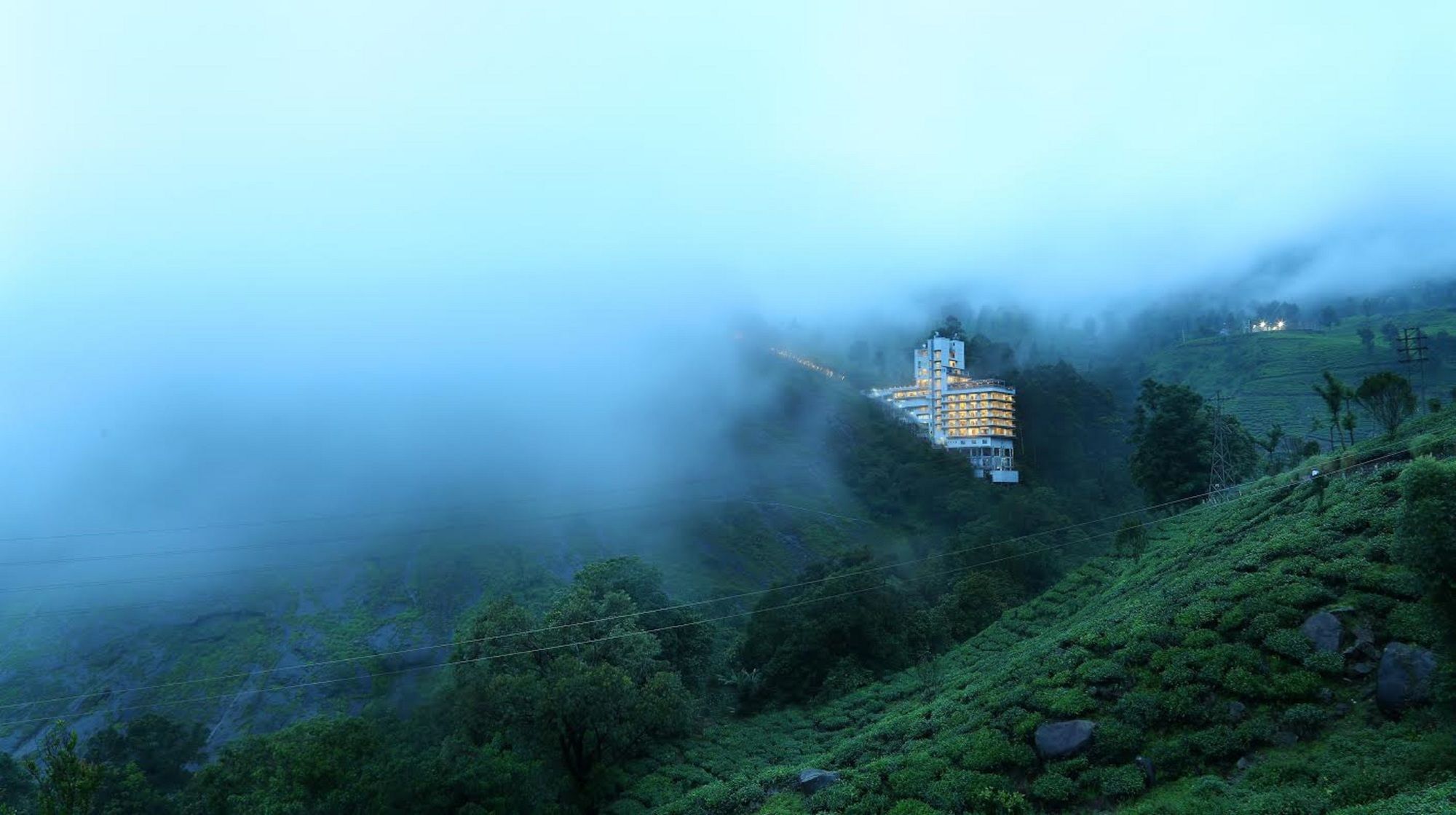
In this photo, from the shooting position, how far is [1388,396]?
59438mm

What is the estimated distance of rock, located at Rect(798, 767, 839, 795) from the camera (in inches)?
1200

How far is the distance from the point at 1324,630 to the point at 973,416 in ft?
468

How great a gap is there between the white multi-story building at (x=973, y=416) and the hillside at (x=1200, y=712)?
395ft

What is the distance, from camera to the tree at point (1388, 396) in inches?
2309

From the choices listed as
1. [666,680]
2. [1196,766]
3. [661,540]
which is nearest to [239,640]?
[661,540]

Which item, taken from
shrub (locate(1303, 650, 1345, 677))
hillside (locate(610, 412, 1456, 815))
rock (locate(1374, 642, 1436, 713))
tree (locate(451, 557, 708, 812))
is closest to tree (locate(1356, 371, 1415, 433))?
hillside (locate(610, 412, 1456, 815))

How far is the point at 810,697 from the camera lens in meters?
53.5

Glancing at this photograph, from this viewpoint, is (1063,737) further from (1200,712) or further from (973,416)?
(973,416)

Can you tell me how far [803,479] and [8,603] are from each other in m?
135

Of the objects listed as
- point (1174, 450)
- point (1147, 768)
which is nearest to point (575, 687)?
point (1147, 768)

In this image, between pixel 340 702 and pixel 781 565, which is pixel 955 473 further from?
pixel 340 702

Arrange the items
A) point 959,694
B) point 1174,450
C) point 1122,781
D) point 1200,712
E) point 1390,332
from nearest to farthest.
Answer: point 1122,781 < point 1200,712 < point 959,694 < point 1174,450 < point 1390,332

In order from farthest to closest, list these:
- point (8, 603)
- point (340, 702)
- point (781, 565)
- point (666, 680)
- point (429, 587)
→ point (781, 565) < point (429, 587) < point (8, 603) < point (340, 702) < point (666, 680)

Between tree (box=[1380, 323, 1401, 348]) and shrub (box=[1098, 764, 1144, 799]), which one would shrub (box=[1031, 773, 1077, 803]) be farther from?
tree (box=[1380, 323, 1401, 348])
